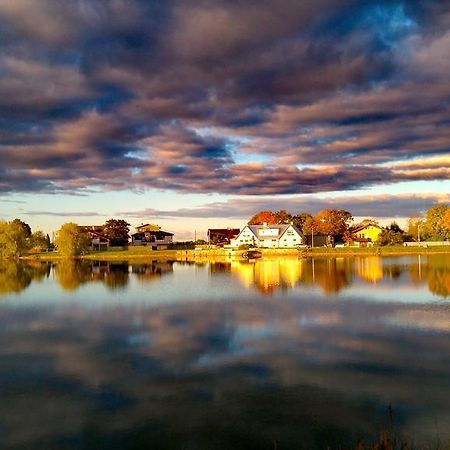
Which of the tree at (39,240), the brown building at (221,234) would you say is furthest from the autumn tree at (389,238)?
the tree at (39,240)

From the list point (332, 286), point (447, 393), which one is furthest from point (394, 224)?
point (447, 393)

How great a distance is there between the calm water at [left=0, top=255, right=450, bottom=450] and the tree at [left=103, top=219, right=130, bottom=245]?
4061 inches

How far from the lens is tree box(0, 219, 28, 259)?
358 feet

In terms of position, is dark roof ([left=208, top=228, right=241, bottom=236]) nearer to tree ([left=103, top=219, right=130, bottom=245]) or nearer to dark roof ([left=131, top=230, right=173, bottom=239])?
dark roof ([left=131, top=230, right=173, bottom=239])

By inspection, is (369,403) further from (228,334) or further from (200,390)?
(228,334)

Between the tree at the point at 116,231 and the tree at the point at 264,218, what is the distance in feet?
130

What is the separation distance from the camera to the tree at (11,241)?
358 ft

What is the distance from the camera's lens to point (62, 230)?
11194 cm

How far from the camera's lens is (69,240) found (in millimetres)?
111188

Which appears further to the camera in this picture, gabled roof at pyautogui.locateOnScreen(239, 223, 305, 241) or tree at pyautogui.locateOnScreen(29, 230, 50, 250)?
tree at pyautogui.locateOnScreen(29, 230, 50, 250)

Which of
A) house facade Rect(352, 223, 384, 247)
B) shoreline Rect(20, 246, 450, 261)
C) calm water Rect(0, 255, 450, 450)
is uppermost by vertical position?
house facade Rect(352, 223, 384, 247)

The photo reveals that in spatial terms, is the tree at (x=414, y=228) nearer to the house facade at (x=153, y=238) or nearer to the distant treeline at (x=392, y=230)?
the distant treeline at (x=392, y=230)

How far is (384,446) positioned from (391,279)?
41926 millimetres

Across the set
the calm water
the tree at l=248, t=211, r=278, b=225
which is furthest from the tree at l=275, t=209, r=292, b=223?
the calm water
